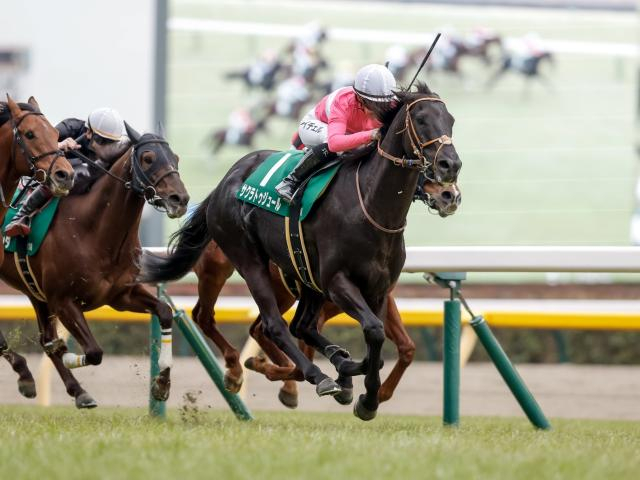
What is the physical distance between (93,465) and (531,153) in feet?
42.6

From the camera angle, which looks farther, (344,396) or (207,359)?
(207,359)

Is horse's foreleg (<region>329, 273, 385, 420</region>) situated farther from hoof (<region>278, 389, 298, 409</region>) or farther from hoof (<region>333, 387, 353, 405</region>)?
hoof (<region>278, 389, 298, 409</region>)

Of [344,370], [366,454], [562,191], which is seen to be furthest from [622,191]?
[366,454]

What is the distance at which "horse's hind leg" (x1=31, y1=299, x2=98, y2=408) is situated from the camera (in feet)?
24.0

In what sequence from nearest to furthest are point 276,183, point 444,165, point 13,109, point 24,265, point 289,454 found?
point 289,454
point 444,165
point 13,109
point 276,183
point 24,265

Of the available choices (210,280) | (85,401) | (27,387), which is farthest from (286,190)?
(27,387)

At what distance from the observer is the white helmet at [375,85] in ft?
21.2

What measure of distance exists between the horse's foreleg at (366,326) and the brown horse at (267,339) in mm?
123

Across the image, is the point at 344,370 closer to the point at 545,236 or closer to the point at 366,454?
the point at 366,454

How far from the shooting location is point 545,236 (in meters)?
16.3

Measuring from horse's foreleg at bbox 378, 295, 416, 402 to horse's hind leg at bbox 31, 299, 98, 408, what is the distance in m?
1.54

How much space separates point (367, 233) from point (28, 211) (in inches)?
86.6

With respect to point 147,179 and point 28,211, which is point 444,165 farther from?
point 28,211

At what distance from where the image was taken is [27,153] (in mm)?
6680
